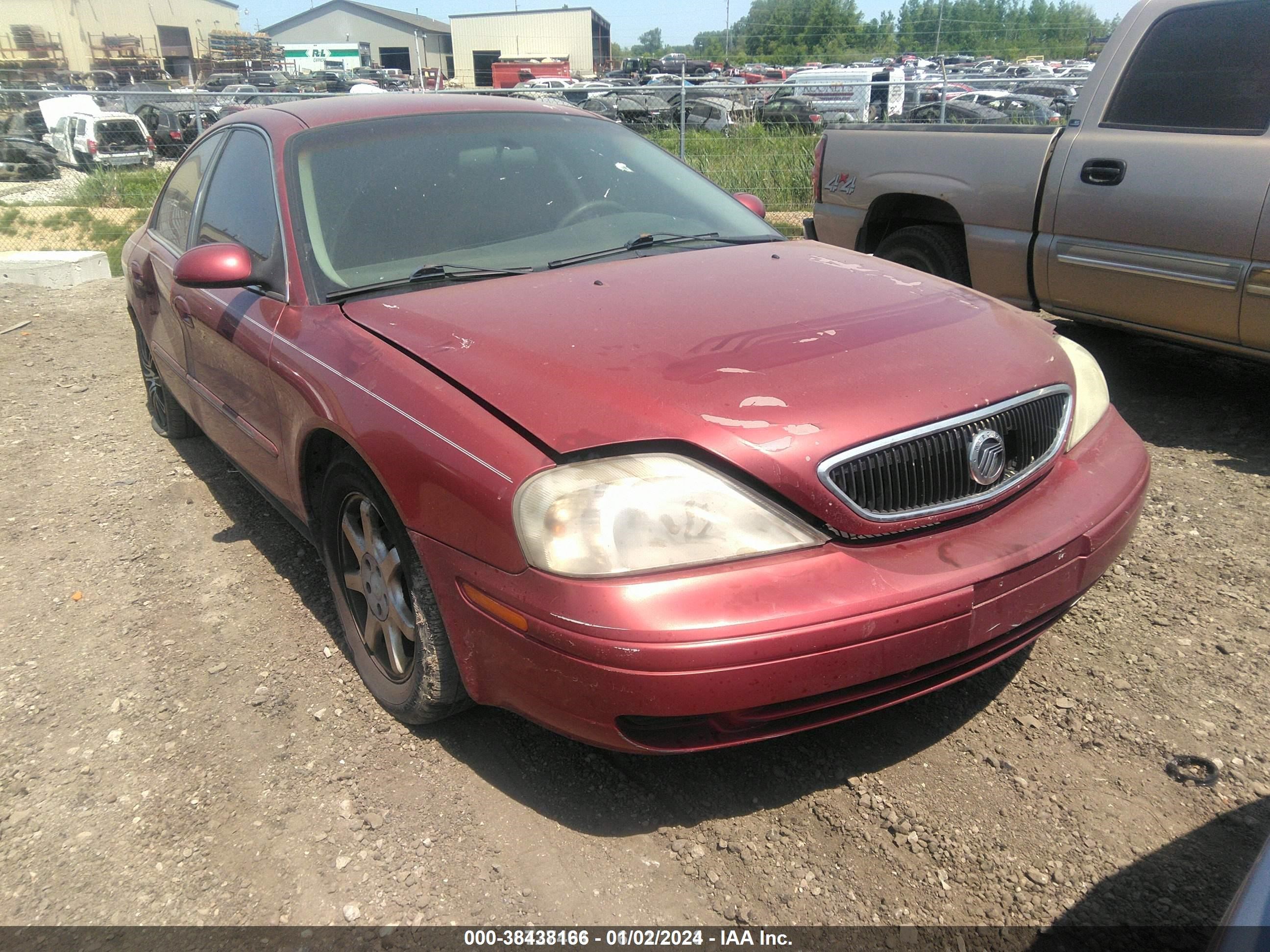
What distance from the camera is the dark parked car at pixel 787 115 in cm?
1240

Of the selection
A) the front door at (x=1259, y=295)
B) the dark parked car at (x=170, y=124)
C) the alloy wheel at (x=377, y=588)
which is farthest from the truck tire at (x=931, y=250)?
the dark parked car at (x=170, y=124)

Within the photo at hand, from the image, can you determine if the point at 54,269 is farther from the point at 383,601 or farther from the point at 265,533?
the point at 383,601

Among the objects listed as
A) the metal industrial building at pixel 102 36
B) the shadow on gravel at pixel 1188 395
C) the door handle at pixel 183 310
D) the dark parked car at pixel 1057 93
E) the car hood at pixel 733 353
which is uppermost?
the metal industrial building at pixel 102 36

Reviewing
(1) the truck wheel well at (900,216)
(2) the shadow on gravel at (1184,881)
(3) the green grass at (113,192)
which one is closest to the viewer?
(2) the shadow on gravel at (1184,881)

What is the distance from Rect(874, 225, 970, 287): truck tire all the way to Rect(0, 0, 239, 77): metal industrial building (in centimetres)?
4714

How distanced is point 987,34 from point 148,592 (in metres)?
89.1

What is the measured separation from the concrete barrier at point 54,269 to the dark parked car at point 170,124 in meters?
7.74

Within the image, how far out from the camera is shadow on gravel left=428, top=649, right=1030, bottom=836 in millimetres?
2363

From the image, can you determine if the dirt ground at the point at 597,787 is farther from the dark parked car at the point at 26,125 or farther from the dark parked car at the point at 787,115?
the dark parked car at the point at 26,125

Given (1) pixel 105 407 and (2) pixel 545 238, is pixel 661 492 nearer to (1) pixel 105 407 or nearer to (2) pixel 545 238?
(2) pixel 545 238

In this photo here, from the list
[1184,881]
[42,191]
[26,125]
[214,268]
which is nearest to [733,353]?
[1184,881]

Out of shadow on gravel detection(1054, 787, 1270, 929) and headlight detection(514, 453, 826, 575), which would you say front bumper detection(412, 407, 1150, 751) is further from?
shadow on gravel detection(1054, 787, 1270, 929)

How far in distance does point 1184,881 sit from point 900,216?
451cm

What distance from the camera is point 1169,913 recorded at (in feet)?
6.52
